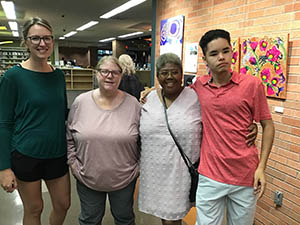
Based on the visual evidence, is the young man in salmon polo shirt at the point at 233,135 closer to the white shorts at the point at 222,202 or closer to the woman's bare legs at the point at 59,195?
the white shorts at the point at 222,202

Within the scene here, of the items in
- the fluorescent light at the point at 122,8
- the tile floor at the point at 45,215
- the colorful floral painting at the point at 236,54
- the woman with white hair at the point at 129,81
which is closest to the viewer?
the tile floor at the point at 45,215

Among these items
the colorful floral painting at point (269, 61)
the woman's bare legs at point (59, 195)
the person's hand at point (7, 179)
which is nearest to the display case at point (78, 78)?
the colorful floral painting at point (269, 61)

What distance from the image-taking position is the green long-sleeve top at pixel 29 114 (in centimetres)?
149

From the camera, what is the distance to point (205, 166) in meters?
1.47

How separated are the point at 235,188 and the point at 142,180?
58 cm

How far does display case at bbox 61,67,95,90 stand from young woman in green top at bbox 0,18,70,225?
27.4 feet

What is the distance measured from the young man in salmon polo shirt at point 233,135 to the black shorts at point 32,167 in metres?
1.00

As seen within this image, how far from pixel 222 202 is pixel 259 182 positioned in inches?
9.7

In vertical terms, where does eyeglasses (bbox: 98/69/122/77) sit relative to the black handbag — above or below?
above

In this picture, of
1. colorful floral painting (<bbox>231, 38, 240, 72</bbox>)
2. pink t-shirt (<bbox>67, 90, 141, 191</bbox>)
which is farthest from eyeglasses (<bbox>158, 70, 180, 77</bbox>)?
colorful floral painting (<bbox>231, 38, 240, 72</bbox>)

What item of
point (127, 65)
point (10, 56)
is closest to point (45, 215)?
point (127, 65)

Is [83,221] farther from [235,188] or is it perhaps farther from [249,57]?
[249,57]

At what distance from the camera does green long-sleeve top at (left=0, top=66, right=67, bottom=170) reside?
4.87 ft

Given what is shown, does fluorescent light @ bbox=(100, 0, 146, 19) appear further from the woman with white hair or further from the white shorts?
the white shorts
